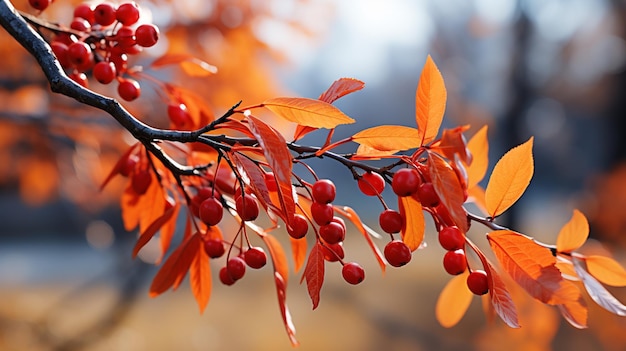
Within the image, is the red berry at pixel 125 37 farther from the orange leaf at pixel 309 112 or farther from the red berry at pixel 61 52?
the orange leaf at pixel 309 112

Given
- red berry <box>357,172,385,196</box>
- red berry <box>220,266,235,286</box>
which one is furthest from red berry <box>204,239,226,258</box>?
red berry <box>357,172,385,196</box>

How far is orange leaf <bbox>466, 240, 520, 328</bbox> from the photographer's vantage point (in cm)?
32

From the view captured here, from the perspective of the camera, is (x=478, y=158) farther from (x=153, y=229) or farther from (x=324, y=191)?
(x=153, y=229)

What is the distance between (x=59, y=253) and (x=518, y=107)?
167 inches

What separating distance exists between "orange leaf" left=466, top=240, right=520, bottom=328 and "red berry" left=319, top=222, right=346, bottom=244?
0.26 ft

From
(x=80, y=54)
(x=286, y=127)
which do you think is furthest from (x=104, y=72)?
(x=286, y=127)

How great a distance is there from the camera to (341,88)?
0.34 m

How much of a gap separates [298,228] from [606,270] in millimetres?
216

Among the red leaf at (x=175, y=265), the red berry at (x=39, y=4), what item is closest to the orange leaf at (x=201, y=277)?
the red leaf at (x=175, y=265)

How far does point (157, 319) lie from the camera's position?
314cm

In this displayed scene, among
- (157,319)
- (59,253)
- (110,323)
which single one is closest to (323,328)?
(157,319)

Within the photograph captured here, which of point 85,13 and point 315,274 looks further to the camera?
point 85,13

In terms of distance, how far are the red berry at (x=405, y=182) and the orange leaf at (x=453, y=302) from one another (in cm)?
18

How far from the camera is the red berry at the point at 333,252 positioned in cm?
36
